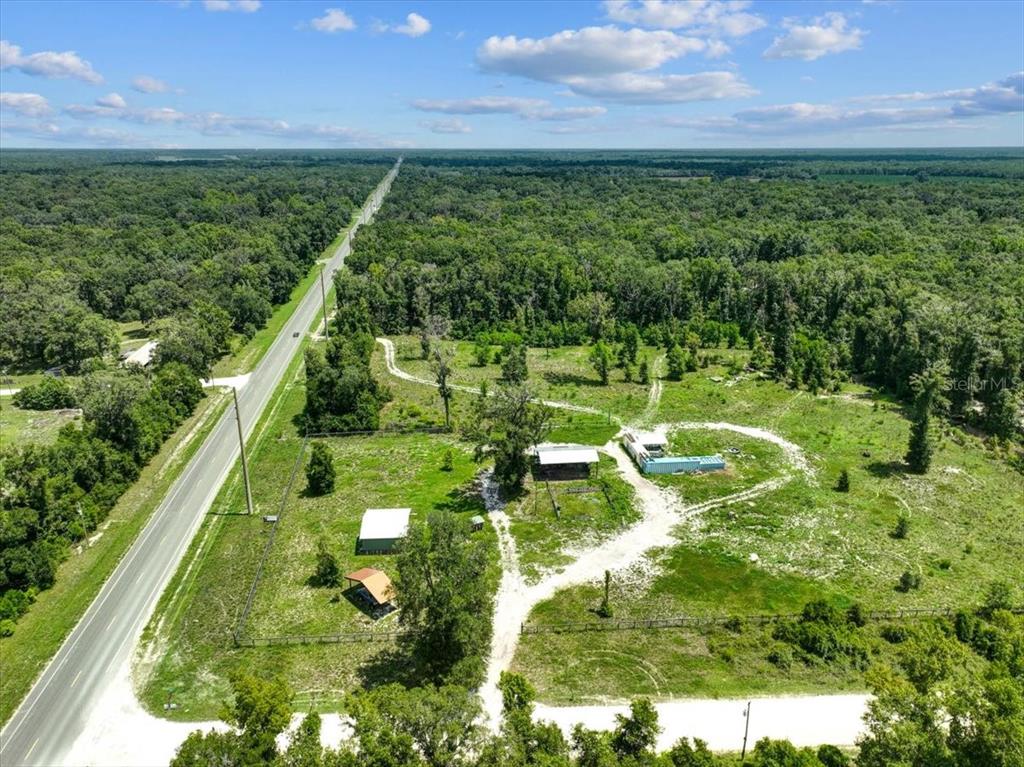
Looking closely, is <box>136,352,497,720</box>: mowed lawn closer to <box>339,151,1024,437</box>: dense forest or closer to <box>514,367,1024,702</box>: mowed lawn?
<box>514,367,1024,702</box>: mowed lawn

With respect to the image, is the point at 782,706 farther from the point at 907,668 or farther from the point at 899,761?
the point at 899,761

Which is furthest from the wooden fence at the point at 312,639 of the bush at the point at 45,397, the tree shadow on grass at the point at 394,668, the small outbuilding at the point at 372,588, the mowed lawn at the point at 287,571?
the bush at the point at 45,397

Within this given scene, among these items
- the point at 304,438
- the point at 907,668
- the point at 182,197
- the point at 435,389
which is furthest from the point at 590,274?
the point at 182,197

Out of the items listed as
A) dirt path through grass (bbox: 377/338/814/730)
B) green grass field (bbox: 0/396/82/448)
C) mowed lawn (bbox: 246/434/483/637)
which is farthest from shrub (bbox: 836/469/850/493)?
green grass field (bbox: 0/396/82/448)

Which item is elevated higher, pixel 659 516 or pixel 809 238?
pixel 809 238

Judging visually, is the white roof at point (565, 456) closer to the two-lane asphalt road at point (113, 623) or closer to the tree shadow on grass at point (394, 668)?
the tree shadow on grass at point (394, 668)

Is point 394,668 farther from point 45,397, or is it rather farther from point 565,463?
point 45,397
